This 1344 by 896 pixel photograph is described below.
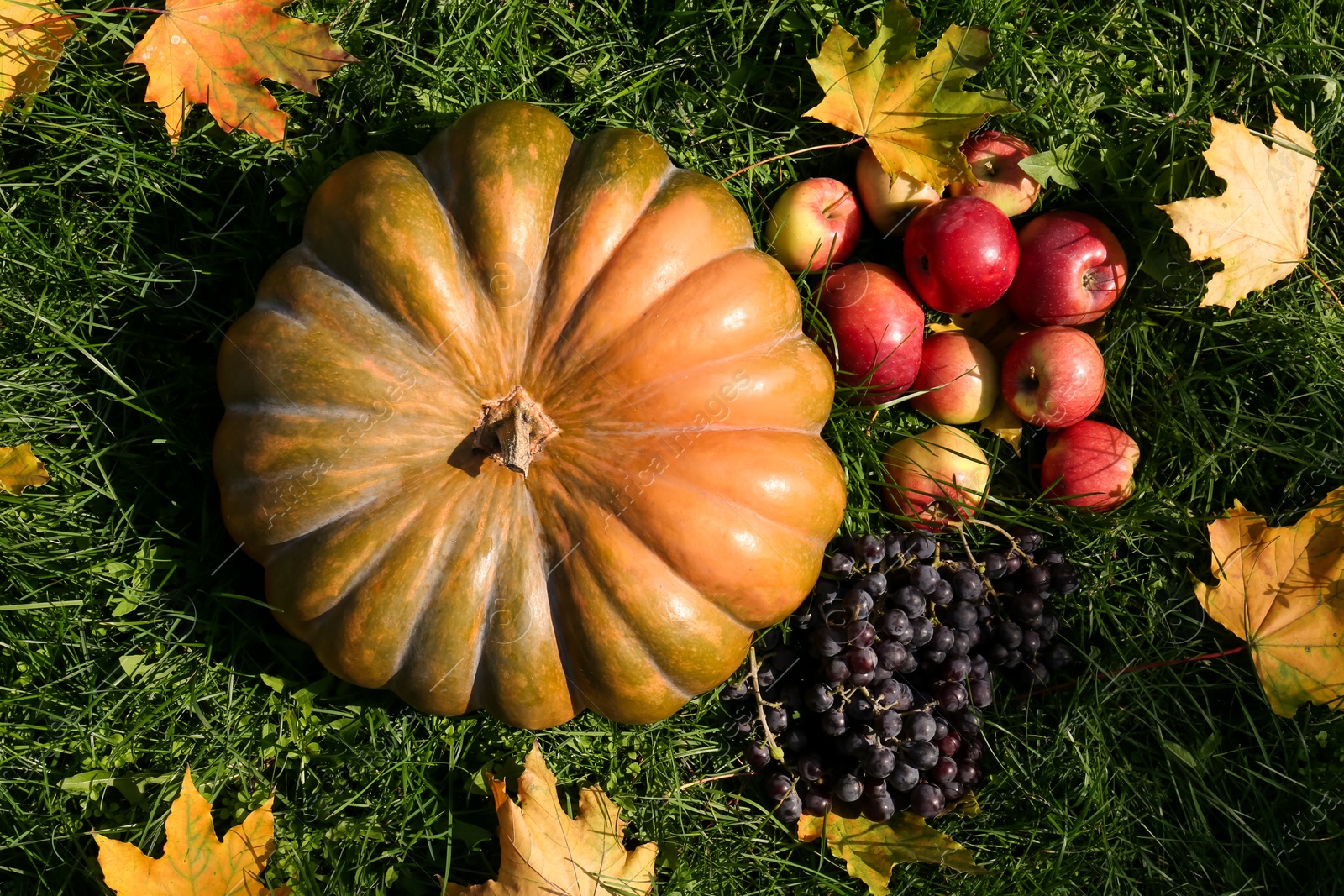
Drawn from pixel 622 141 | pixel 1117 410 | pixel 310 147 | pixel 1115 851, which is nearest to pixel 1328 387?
pixel 1117 410

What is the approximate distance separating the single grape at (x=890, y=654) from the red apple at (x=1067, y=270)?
1348 mm

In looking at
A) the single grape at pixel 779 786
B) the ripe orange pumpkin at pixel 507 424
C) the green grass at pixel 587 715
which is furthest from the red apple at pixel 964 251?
the single grape at pixel 779 786

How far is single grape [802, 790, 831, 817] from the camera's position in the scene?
345 centimetres

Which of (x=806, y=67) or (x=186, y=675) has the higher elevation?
(x=806, y=67)

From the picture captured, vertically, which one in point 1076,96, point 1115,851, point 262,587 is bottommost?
point 1115,851

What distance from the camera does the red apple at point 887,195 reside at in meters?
3.60

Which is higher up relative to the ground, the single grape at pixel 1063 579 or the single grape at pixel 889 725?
the single grape at pixel 1063 579

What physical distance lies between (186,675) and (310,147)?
6.36 feet

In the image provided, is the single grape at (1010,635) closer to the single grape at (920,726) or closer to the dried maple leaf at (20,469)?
the single grape at (920,726)

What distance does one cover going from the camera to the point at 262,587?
350 centimetres

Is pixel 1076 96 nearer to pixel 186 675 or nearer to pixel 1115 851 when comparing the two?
pixel 1115 851

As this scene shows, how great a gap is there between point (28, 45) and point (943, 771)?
13.1 feet

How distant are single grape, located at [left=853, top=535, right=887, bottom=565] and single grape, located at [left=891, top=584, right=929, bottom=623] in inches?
5.4

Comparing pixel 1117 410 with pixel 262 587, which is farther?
pixel 1117 410
